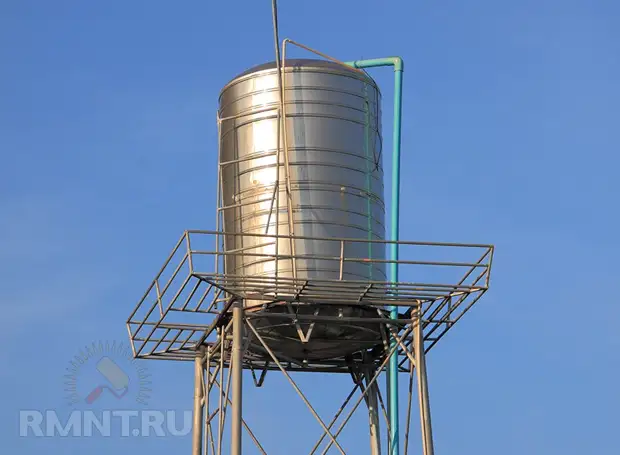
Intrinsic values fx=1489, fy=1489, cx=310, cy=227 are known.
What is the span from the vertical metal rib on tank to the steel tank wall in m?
0.02

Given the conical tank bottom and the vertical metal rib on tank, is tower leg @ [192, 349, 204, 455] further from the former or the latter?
the vertical metal rib on tank

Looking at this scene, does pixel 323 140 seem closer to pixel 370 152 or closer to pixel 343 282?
pixel 370 152

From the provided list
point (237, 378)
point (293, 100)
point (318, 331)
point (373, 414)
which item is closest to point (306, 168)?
point (293, 100)

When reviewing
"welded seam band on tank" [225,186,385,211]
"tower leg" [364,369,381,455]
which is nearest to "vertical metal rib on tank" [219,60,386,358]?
"welded seam band on tank" [225,186,385,211]

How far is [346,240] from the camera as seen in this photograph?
92.9 ft

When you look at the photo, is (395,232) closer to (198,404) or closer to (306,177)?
(306,177)

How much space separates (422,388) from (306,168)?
486 cm

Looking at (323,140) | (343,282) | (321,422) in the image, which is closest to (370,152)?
(323,140)

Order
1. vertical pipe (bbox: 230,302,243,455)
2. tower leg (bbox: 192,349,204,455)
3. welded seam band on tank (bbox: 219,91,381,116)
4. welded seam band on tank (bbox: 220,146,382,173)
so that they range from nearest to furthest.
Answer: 1. vertical pipe (bbox: 230,302,243,455)
2. welded seam band on tank (bbox: 220,146,382,173)
3. welded seam band on tank (bbox: 219,91,381,116)
4. tower leg (bbox: 192,349,204,455)

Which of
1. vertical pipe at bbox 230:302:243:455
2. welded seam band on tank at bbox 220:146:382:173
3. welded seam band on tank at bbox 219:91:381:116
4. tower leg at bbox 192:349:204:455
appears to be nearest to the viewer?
vertical pipe at bbox 230:302:243:455

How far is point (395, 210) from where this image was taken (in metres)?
32.1

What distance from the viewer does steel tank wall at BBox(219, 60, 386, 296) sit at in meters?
28.9

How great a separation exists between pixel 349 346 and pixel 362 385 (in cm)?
149

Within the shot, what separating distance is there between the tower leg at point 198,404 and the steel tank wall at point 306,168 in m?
3.37
